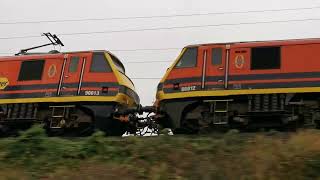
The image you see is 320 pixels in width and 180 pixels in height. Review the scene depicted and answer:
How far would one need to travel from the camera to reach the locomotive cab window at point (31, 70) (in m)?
14.9

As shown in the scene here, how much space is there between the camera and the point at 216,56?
13.4m

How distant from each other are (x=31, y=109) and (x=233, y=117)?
631cm

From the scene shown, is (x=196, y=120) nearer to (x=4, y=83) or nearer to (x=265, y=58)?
(x=265, y=58)

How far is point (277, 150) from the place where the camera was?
266 inches

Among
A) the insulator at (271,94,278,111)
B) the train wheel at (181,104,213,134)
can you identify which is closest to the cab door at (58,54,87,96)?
the train wheel at (181,104,213,134)

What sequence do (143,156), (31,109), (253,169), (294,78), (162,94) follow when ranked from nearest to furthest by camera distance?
(253,169) → (143,156) → (294,78) → (162,94) → (31,109)

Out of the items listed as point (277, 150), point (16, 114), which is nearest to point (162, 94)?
point (16, 114)

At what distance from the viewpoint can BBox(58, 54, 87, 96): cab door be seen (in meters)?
14.4

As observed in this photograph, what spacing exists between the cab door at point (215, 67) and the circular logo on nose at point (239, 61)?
28cm

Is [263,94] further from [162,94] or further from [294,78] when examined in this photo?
[162,94]

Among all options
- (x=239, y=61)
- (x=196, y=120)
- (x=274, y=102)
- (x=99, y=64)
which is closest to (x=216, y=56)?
(x=239, y=61)

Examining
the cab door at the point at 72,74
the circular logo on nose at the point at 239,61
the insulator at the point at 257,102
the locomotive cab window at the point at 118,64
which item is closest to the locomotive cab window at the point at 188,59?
the circular logo on nose at the point at 239,61

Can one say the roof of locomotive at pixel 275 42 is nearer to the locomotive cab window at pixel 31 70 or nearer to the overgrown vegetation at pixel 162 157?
the locomotive cab window at pixel 31 70

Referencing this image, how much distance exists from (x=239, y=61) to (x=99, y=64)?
4492 mm
